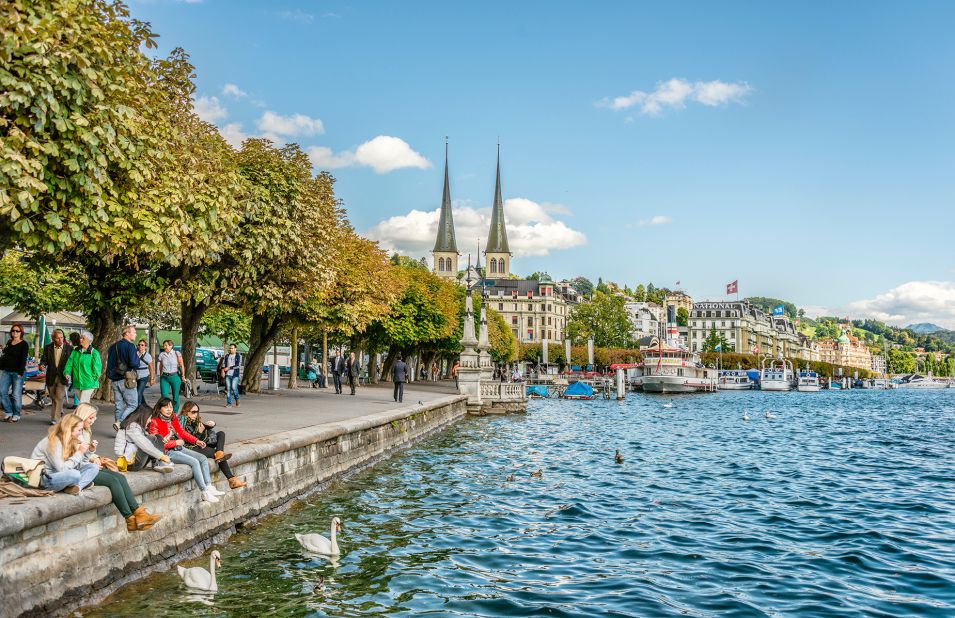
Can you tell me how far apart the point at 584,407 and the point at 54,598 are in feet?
171

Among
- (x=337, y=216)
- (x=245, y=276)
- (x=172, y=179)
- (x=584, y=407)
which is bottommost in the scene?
(x=584, y=407)

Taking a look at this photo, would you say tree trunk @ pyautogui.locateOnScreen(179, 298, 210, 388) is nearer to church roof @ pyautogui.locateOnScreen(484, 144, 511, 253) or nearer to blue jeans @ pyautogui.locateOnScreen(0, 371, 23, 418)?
blue jeans @ pyautogui.locateOnScreen(0, 371, 23, 418)

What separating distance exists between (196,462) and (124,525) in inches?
72.0

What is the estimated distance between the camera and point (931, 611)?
9.77 meters

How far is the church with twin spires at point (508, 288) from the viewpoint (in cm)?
16038

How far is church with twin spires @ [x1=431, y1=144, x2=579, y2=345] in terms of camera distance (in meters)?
160

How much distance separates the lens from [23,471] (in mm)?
8422

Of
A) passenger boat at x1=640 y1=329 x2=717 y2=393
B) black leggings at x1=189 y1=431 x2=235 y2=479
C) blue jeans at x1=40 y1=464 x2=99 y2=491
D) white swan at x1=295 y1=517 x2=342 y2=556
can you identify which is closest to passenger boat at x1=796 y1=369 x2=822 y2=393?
passenger boat at x1=640 y1=329 x2=717 y2=393

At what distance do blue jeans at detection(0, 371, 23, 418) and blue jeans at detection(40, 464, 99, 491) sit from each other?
8310 millimetres

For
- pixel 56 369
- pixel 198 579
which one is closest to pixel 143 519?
pixel 198 579

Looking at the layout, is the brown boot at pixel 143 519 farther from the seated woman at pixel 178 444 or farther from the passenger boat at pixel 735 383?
the passenger boat at pixel 735 383

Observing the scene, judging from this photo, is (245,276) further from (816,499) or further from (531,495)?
(816,499)

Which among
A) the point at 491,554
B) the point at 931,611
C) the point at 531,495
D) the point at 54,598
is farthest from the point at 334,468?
the point at 931,611

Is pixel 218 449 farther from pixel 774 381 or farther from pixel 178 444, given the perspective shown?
pixel 774 381
